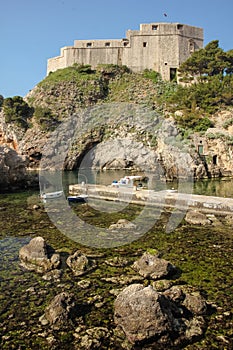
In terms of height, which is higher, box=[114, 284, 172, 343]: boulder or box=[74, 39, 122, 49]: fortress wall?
box=[74, 39, 122, 49]: fortress wall

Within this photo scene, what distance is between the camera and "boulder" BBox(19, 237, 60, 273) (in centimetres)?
996

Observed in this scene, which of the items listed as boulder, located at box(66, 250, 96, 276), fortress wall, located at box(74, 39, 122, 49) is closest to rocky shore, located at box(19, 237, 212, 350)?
boulder, located at box(66, 250, 96, 276)

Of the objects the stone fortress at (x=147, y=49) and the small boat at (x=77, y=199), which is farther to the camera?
the stone fortress at (x=147, y=49)

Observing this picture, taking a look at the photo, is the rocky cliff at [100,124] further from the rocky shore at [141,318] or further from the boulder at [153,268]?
the rocky shore at [141,318]

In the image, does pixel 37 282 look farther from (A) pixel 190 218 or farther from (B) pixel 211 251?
(A) pixel 190 218

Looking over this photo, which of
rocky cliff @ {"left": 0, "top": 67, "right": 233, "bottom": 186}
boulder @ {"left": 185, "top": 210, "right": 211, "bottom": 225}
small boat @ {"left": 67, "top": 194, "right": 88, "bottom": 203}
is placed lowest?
boulder @ {"left": 185, "top": 210, "right": 211, "bottom": 225}

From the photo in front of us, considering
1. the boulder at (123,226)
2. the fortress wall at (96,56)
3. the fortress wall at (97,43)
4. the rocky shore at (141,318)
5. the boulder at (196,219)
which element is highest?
the fortress wall at (97,43)

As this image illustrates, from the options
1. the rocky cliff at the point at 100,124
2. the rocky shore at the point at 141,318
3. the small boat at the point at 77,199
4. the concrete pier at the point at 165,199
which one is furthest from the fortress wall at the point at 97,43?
the rocky shore at the point at 141,318

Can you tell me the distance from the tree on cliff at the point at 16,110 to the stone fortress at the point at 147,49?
12.3 meters

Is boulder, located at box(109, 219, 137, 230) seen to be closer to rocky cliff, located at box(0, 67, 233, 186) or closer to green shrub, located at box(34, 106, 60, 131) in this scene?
rocky cliff, located at box(0, 67, 233, 186)

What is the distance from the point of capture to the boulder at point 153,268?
9.14m

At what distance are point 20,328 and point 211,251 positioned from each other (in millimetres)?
7246

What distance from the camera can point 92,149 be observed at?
5428 centimetres

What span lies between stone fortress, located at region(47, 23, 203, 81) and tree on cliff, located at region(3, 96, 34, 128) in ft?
40.3
